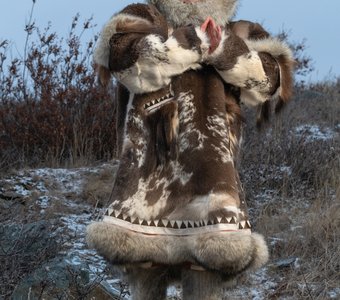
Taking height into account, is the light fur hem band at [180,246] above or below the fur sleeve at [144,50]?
below

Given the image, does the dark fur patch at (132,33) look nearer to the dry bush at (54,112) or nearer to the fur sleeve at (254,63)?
the fur sleeve at (254,63)

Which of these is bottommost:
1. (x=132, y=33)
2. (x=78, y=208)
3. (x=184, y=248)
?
(x=78, y=208)

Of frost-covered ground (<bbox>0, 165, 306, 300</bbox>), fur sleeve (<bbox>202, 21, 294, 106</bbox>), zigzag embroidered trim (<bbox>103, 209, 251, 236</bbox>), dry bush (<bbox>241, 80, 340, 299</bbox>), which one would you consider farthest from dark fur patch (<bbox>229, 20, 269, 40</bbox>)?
frost-covered ground (<bbox>0, 165, 306, 300</bbox>)

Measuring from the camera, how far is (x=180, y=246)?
8.77 ft

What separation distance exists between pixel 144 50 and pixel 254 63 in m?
0.42

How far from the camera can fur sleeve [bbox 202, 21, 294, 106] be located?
9.04 ft

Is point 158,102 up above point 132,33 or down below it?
below

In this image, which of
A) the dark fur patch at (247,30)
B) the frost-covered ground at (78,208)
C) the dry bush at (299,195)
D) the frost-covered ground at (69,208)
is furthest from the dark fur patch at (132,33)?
the frost-covered ground at (69,208)

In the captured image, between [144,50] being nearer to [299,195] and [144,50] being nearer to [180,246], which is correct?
[180,246]

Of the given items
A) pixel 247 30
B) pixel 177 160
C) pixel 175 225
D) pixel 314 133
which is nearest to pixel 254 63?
pixel 247 30

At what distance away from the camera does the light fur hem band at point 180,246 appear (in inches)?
103

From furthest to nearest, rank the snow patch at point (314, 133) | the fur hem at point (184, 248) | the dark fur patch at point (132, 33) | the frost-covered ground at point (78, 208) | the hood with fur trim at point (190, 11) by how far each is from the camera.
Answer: the snow patch at point (314, 133), the frost-covered ground at point (78, 208), the hood with fur trim at point (190, 11), the dark fur patch at point (132, 33), the fur hem at point (184, 248)

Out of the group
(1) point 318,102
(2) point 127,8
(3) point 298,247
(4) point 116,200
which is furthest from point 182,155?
(1) point 318,102

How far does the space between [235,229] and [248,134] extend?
13.1 feet
